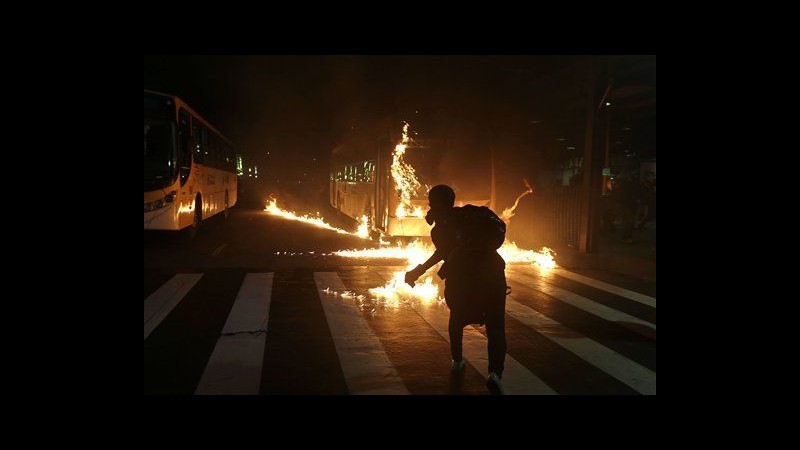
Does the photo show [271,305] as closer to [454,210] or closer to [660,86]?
[454,210]

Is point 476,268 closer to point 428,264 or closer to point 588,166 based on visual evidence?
point 428,264

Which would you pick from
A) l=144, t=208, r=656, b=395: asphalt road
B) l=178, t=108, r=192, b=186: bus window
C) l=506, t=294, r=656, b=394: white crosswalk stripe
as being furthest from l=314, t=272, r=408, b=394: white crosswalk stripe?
l=178, t=108, r=192, b=186: bus window

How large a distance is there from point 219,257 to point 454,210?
955 centimetres

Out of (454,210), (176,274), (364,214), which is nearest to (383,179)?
(364,214)

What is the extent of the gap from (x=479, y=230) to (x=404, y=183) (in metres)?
10.1

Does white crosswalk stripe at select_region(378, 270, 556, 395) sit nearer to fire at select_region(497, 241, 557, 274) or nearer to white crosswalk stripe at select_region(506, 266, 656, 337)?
white crosswalk stripe at select_region(506, 266, 656, 337)

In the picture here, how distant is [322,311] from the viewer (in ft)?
26.8

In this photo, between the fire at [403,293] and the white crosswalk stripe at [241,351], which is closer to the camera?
the white crosswalk stripe at [241,351]

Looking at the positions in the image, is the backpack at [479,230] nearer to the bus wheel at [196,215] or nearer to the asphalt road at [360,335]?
the asphalt road at [360,335]

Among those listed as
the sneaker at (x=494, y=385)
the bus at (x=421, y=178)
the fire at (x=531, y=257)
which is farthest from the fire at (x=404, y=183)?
the sneaker at (x=494, y=385)

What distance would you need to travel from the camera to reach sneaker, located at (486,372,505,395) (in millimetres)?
4875

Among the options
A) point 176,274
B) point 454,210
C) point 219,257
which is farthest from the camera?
point 219,257

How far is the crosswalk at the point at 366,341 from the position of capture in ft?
17.1

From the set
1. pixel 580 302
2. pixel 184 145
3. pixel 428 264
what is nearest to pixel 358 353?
pixel 428 264
